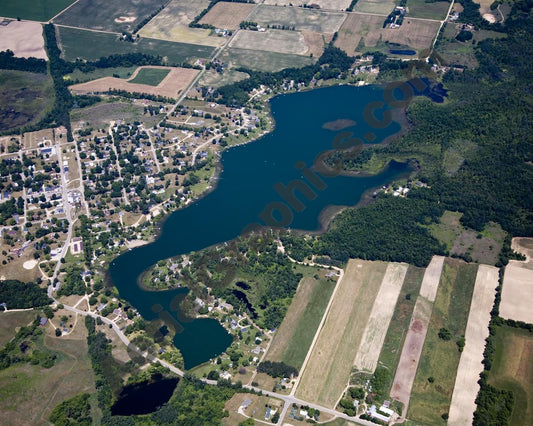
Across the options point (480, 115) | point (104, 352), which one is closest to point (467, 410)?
point (104, 352)

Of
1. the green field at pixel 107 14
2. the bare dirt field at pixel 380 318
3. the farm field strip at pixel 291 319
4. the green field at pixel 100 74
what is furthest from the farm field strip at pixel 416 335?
the green field at pixel 107 14

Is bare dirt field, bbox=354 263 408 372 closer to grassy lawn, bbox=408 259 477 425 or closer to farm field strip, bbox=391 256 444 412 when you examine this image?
farm field strip, bbox=391 256 444 412

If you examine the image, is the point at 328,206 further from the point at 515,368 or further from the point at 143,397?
the point at 143,397

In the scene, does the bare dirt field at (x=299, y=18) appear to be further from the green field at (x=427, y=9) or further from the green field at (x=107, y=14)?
the green field at (x=107, y=14)

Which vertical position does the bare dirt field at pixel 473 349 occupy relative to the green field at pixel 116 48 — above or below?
below

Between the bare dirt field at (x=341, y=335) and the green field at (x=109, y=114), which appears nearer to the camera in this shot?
the bare dirt field at (x=341, y=335)

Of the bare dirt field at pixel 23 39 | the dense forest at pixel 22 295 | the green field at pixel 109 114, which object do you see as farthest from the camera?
the bare dirt field at pixel 23 39

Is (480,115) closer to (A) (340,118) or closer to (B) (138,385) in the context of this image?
(A) (340,118)
